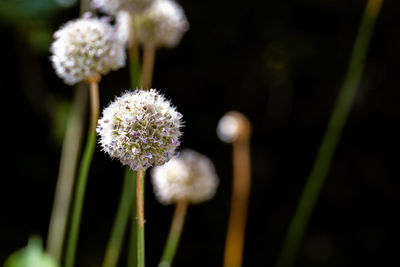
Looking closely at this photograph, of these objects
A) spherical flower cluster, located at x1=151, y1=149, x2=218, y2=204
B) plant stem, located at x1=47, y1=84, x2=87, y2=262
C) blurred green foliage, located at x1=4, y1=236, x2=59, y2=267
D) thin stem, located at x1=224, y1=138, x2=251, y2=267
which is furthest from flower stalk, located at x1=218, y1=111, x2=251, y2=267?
blurred green foliage, located at x1=4, y1=236, x2=59, y2=267

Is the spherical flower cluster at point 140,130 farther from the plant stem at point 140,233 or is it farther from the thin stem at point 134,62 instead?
the thin stem at point 134,62

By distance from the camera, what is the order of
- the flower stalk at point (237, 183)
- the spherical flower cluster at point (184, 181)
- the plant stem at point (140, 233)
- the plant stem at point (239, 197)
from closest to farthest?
1. the plant stem at point (140, 233)
2. the spherical flower cluster at point (184, 181)
3. the flower stalk at point (237, 183)
4. the plant stem at point (239, 197)

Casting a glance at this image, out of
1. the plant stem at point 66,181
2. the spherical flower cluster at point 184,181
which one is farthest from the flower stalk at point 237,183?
the plant stem at point 66,181

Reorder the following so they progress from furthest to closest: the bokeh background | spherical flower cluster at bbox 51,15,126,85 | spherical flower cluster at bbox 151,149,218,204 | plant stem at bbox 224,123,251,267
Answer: the bokeh background → plant stem at bbox 224,123,251,267 → spherical flower cluster at bbox 151,149,218,204 → spherical flower cluster at bbox 51,15,126,85

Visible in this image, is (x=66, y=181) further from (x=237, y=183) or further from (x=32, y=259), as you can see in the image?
(x=237, y=183)

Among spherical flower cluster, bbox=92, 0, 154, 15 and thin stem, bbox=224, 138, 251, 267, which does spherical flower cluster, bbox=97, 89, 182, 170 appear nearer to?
spherical flower cluster, bbox=92, 0, 154, 15
